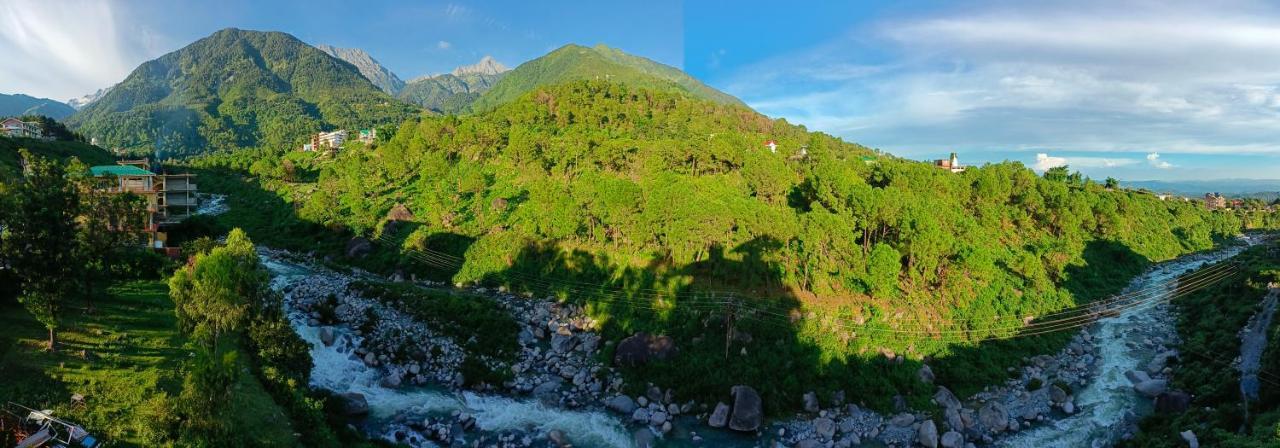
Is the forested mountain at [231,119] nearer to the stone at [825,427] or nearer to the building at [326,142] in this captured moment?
the building at [326,142]

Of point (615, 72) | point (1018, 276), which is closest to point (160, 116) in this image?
point (615, 72)

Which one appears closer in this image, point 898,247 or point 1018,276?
point 898,247

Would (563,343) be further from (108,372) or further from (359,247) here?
(359,247)

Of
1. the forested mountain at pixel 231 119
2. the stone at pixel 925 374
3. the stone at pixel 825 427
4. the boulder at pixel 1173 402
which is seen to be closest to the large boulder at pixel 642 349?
the stone at pixel 825 427

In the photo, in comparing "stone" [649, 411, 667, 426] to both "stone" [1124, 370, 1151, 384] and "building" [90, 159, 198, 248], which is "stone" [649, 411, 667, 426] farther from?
"building" [90, 159, 198, 248]

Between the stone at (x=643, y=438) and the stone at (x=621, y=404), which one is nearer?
the stone at (x=643, y=438)

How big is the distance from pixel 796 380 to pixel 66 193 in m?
28.2

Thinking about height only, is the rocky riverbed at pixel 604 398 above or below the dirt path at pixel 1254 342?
below

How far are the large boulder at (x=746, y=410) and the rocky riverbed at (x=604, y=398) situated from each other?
0.15 feet

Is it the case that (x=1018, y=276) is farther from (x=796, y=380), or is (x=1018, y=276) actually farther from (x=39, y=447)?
(x=39, y=447)

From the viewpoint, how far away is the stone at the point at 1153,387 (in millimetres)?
26703

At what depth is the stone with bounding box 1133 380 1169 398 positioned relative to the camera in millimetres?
26703

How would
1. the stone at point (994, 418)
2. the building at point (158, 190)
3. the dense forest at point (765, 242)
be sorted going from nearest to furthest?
the stone at point (994, 418), the dense forest at point (765, 242), the building at point (158, 190)

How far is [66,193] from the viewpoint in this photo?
18.1m
